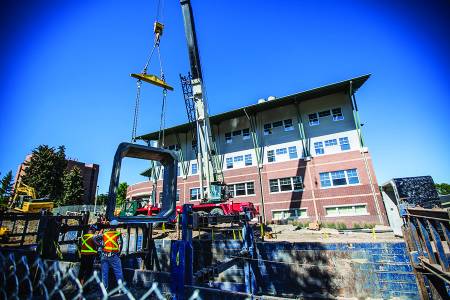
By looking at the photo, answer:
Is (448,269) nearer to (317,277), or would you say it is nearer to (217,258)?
(317,277)

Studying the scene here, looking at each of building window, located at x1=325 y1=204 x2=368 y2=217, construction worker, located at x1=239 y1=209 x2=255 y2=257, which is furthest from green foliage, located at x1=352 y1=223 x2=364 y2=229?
construction worker, located at x1=239 y1=209 x2=255 y2=257

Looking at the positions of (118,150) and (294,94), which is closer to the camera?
(118,150)

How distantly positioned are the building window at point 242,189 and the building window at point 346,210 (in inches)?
333

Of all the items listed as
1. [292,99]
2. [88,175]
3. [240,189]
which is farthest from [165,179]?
[88,175]

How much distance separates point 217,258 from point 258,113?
20.9 meters

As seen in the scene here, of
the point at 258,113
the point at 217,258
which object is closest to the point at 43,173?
the point at 258,113

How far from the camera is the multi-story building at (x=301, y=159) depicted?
22.2 metres

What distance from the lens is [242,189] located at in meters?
27.4

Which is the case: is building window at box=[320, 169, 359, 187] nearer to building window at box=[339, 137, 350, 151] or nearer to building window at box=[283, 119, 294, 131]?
building window at box=[339, 137, 350, 151]

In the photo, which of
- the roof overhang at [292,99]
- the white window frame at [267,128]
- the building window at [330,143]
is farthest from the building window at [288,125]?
the building window at [330,143]

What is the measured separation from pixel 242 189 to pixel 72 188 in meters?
33.4

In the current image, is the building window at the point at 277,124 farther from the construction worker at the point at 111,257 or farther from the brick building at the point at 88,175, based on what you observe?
the brick building at the point at 88,175

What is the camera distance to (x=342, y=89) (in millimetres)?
24672

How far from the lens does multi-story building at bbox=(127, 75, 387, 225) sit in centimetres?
2216
